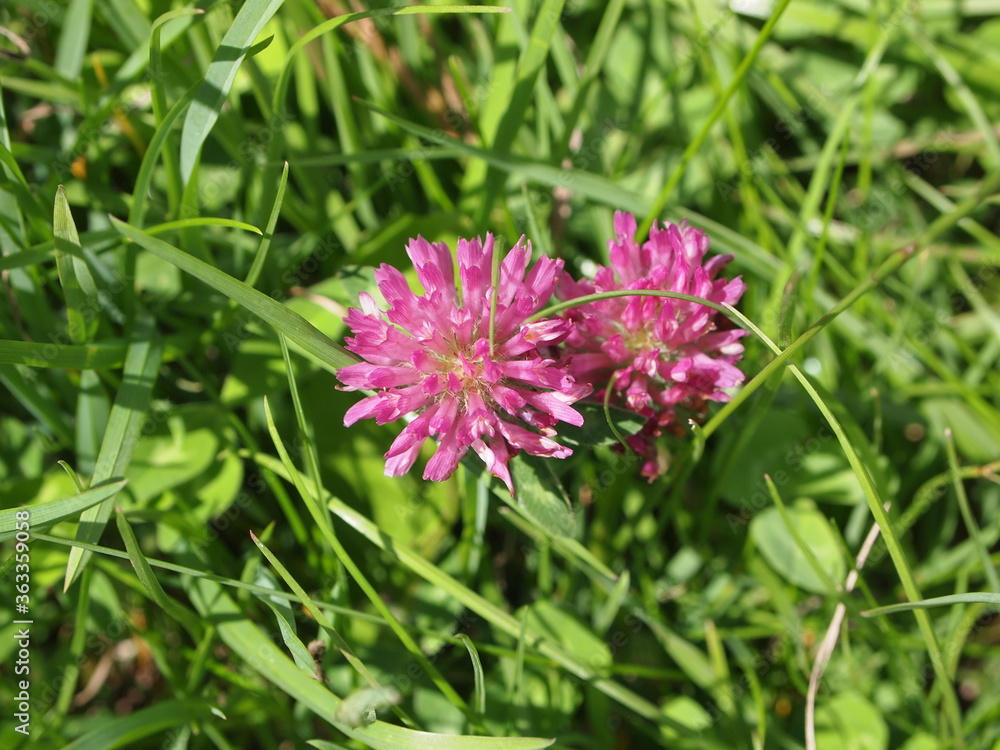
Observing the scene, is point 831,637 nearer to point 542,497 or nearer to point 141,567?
point 542,497

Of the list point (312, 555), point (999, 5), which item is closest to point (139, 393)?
point (312, 555)

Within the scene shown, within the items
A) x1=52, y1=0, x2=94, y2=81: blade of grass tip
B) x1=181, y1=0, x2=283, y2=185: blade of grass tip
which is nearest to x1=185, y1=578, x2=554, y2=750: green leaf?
x1=181, y1=0, x2=283, y2=185: blade of grass tip

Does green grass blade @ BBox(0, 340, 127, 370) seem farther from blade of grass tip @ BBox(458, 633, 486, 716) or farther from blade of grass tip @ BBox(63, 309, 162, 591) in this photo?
blade of grass tip @ BBox(458, 633, 486, 716)

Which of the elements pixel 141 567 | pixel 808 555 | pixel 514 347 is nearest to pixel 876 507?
pixel 808 555

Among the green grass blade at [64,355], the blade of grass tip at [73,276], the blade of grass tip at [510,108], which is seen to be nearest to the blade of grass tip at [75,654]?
the green grass blade at [64,355]

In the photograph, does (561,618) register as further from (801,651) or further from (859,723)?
(859,723)

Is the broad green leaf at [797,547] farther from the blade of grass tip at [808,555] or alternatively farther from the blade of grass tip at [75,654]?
the blade of grass tip at [75,654]
